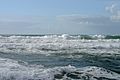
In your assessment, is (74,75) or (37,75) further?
(74,75)

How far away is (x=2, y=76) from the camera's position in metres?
11.1

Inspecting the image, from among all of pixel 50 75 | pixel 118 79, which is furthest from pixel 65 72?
pixel 118 79

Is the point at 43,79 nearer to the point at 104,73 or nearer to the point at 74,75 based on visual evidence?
the point at 74,75

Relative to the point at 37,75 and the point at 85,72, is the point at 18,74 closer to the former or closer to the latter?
the point at 37,75

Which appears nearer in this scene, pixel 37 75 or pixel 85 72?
pixel 37 75

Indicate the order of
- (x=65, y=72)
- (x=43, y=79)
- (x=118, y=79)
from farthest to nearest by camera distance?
(x=65, y=72), (x=118, y=79), (x=43, y=79)

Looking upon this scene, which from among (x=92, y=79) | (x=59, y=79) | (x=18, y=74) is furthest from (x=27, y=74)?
(x=92, y=79)

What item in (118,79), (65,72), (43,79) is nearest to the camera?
(43,79)

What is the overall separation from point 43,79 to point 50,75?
0.72 meters

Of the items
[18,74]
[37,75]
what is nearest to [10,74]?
[18,74]

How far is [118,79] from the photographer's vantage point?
1181cm

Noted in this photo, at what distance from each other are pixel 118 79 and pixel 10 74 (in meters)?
4.04

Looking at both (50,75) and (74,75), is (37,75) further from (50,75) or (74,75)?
(74,75)

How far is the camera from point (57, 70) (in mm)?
12789
